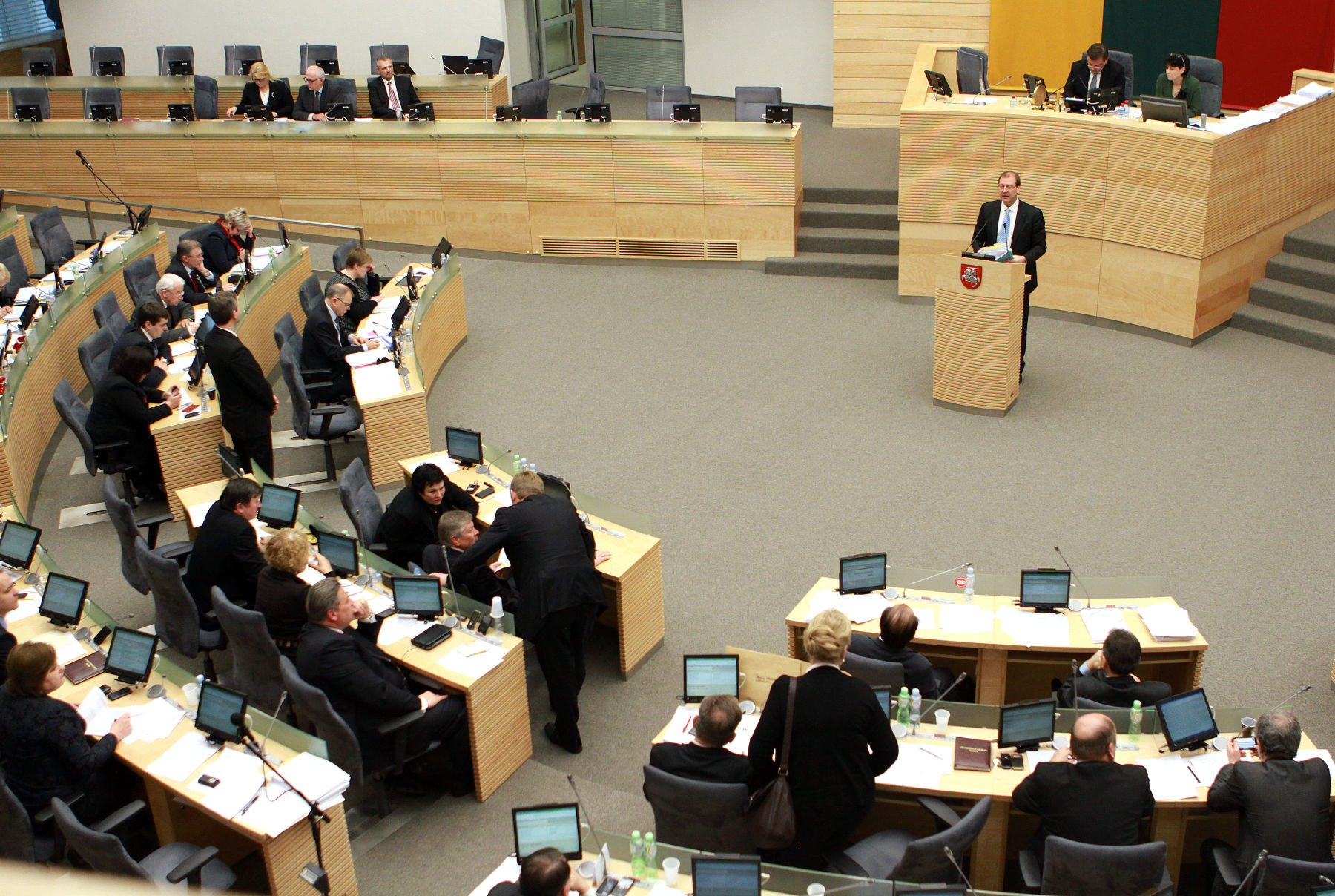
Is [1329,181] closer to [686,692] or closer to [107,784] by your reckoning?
[686,692]

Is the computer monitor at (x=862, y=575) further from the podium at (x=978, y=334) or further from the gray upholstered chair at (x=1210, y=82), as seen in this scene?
the gray upholstered chair at (x=1210, y=82)

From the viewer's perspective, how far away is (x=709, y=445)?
9023 millimetres

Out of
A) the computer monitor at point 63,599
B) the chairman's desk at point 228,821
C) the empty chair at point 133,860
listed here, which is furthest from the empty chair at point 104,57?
the empty chair at point 133,860

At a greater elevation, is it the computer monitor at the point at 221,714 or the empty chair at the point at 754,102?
the empty chair at the point at 754,102

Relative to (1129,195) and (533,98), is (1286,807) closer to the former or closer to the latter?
(1129,195)

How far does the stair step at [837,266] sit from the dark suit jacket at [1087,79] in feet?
7.48

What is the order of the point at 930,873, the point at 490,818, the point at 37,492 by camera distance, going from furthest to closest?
the point at 37,492 → the point at 490,818 → the point at 930,873

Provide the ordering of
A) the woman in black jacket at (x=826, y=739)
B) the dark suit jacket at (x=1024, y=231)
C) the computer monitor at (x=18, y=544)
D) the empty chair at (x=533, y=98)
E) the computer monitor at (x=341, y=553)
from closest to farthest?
1. the woman in black jacket at (x=826, y=739)
2. the computer monitor at (x=341, y=553)
3. the computer monitor at (x=18, y=544)
4. the dark suit jacket at (x=1024, y=231)
5. the empty chair at (x=533, y=98)

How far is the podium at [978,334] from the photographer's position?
8.84 meters

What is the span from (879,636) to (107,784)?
11.3 ft

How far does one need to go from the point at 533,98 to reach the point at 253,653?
9206 millimetres

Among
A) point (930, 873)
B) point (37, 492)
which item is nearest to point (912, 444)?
point (930, 873)

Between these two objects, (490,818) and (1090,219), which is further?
(1090,219)

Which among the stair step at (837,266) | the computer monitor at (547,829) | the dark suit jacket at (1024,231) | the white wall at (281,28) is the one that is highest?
the white wall at (281,28)
